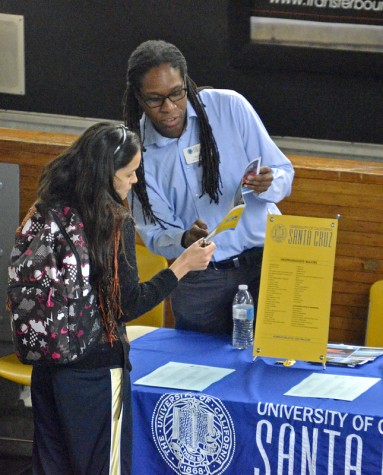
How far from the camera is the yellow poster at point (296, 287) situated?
125 inches

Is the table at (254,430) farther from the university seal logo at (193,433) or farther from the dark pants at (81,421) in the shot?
the dark pants at (81,421)

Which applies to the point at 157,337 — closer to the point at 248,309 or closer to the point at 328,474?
the point at 248,309

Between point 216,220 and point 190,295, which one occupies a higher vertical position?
point 216,220

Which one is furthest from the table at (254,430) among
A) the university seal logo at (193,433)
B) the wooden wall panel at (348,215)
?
the wooden wall panel at (348,215)

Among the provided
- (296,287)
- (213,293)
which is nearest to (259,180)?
(296,287)

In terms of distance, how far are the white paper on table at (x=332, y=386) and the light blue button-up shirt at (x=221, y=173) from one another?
2.05ft

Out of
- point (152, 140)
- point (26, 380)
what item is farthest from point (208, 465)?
point (26, 380)

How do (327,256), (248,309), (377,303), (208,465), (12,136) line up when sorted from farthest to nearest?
1. (12,136)
2. (377,303)
3. (248,309)
4. (327,256)
5. (208,465)

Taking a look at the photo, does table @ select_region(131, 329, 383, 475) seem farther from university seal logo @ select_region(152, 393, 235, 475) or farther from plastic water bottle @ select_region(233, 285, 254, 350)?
plastic water bottle @ select_region(233, 285, 254, 350)

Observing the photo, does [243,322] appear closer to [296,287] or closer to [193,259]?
[296,287]

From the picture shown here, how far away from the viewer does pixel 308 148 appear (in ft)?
16.6

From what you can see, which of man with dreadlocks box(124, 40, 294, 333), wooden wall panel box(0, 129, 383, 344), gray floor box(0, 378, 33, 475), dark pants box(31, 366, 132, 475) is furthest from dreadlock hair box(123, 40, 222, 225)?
gray floor box(0, 378, 33, 475)

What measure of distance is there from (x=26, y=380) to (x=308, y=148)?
6.68ft

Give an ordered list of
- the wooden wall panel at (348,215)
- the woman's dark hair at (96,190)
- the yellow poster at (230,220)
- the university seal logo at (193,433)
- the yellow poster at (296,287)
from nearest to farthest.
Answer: the woman's dark hair at (96,190)
the university seal logo at (193,433)
the yellow poster at (230,220)
the yellow poster at (296,287)
the wooden wall panel at (348,215)
